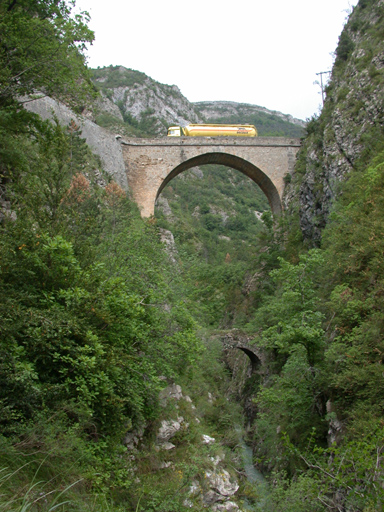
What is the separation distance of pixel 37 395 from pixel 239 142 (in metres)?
19.4

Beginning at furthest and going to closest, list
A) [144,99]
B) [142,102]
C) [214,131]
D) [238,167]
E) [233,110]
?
1. [233,110]
2. [144,99]
3. [142,102]
4. [238,167]
5. [214,131]

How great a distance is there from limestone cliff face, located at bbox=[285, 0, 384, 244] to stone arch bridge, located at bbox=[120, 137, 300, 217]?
128cm

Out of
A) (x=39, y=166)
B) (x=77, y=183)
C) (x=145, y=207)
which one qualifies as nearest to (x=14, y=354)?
(x=39, y=166)

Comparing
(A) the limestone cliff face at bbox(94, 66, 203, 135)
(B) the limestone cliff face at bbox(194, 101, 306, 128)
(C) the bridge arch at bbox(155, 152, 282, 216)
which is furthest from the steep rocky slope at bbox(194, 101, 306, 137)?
(C) the bridge arch at bbox(155, 152, 282, 216)

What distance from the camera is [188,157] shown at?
71.8ft

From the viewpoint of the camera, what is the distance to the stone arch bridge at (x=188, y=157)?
71.7 ft

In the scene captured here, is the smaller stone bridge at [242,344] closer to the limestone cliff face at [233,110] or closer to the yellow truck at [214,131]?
the yellow truck at [214,131]

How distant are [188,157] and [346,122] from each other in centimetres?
826

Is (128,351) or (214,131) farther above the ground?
(214,131)

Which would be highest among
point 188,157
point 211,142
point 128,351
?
point 211,142

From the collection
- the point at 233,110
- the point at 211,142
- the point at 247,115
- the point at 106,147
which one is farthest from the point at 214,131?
the point at 233,110

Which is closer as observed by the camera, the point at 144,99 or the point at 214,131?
the point at 214,131

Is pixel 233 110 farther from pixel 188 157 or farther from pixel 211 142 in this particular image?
pixel 188 157

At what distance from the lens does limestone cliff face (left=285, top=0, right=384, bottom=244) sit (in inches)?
588
